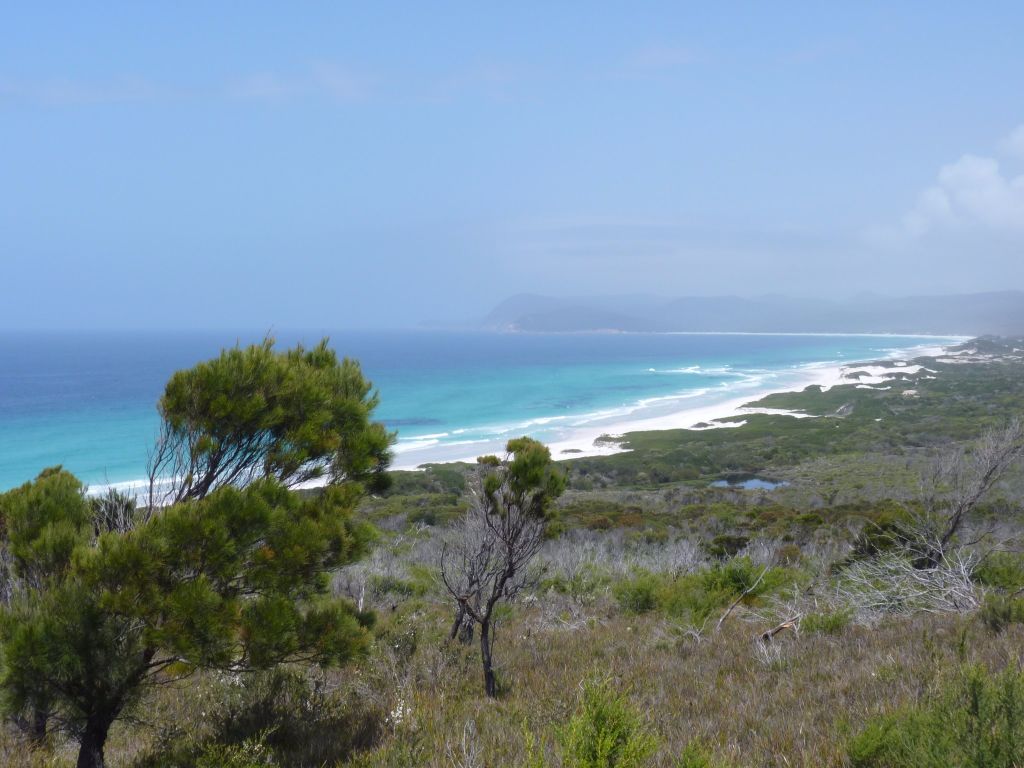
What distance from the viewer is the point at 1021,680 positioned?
3156 mm

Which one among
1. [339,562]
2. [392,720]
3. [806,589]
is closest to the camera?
[339,562]

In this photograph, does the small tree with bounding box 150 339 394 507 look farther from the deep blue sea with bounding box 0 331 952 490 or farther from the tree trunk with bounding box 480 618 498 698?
the deep blue sea with bounding box 0 331 952 490

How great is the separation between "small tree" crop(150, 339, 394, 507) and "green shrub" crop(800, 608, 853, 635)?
5.04 m

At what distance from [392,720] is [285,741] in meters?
0.70

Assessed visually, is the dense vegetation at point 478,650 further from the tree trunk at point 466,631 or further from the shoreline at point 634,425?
the shoreline at point 634,425

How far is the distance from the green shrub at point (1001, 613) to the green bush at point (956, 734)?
9.91 feet

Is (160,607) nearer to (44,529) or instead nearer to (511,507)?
(44,529)

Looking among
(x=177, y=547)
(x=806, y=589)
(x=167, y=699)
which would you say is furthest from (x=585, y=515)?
(x=177, y=547)

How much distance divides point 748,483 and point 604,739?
36.5 m

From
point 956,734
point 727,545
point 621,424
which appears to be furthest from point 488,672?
point 621,424

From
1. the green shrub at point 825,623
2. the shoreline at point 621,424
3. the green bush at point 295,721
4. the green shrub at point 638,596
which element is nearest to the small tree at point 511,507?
the green bush at point 295,721

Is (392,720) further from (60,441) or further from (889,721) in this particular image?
(60,441)

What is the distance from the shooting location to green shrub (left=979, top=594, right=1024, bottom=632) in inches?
221

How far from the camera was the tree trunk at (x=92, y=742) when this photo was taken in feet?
11.6
